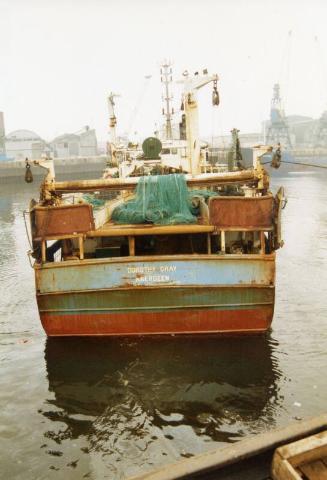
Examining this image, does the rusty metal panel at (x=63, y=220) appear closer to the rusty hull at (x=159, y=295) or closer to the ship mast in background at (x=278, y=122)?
the rusty hull at (x=159, y=295)

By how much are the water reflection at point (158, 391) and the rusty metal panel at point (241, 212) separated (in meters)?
2.72

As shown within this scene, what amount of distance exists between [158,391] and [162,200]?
4382 millimetres

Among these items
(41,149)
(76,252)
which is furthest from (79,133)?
(76,252)

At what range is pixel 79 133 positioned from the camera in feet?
324

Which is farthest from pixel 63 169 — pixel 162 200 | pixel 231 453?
pixel 231 453

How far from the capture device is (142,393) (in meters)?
7.43

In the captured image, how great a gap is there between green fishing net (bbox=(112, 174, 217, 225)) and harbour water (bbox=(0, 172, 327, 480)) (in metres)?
2.82

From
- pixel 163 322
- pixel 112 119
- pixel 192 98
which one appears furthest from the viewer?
pixel 112 119

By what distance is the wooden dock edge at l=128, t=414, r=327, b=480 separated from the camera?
3.44 m

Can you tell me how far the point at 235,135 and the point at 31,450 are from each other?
2241cm

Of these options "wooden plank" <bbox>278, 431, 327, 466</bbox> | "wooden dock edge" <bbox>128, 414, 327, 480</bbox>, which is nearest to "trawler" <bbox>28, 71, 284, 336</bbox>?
"wooden dock edge" <bbox>128, 414, 327, 480</bbox>

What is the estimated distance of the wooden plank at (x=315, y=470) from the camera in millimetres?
3521

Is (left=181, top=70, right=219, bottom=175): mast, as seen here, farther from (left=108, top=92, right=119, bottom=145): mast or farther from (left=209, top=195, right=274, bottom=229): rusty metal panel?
(left=108, top=92, right=119, bottom=145): mast

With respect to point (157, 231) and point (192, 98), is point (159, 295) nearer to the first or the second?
point (157, 231)
